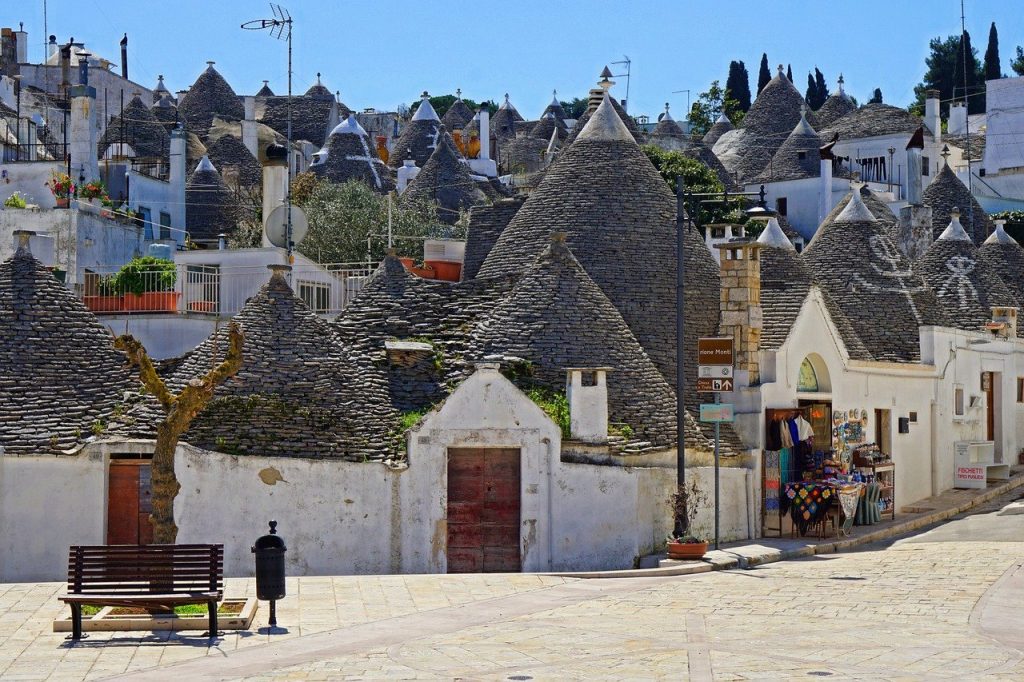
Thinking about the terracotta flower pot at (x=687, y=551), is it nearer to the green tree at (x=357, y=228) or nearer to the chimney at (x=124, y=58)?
the green tree at (x=357, y=228)

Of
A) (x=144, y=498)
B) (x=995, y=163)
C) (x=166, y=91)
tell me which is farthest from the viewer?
(x=166, y=91)

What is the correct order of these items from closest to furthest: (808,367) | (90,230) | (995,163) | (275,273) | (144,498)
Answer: (144,498)
(275,273)
(808,367)
(90,230)
(995,163)

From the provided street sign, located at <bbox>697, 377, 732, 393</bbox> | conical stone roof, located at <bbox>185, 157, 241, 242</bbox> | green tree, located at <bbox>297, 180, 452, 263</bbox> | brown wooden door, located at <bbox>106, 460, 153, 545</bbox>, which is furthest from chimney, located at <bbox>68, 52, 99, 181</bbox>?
street sign, located at <bbox>697, 377, 732, 393</bbox>

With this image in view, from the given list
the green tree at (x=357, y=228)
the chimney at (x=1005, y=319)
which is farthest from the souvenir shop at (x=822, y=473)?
the green tree at (x=357, y=228)

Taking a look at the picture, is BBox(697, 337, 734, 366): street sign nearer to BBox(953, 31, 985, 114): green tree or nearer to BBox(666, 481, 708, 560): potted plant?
BBox(666, 481, 708, 560): potted plant

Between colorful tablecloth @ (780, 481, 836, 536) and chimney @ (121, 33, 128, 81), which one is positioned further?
chimney @ (121, 33, 128, 81)

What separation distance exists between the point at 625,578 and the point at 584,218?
411 inches

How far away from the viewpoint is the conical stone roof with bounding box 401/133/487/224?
5756 centimetres

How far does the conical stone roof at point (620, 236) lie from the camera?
29969 mm

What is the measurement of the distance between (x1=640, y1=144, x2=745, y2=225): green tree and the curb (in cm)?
2484

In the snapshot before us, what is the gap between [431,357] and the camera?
2712cm

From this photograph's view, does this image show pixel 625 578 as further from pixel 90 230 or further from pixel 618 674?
pixel 90 230

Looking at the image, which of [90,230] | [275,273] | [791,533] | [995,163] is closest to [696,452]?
[791,533]

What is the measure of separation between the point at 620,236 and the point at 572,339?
4.63m
